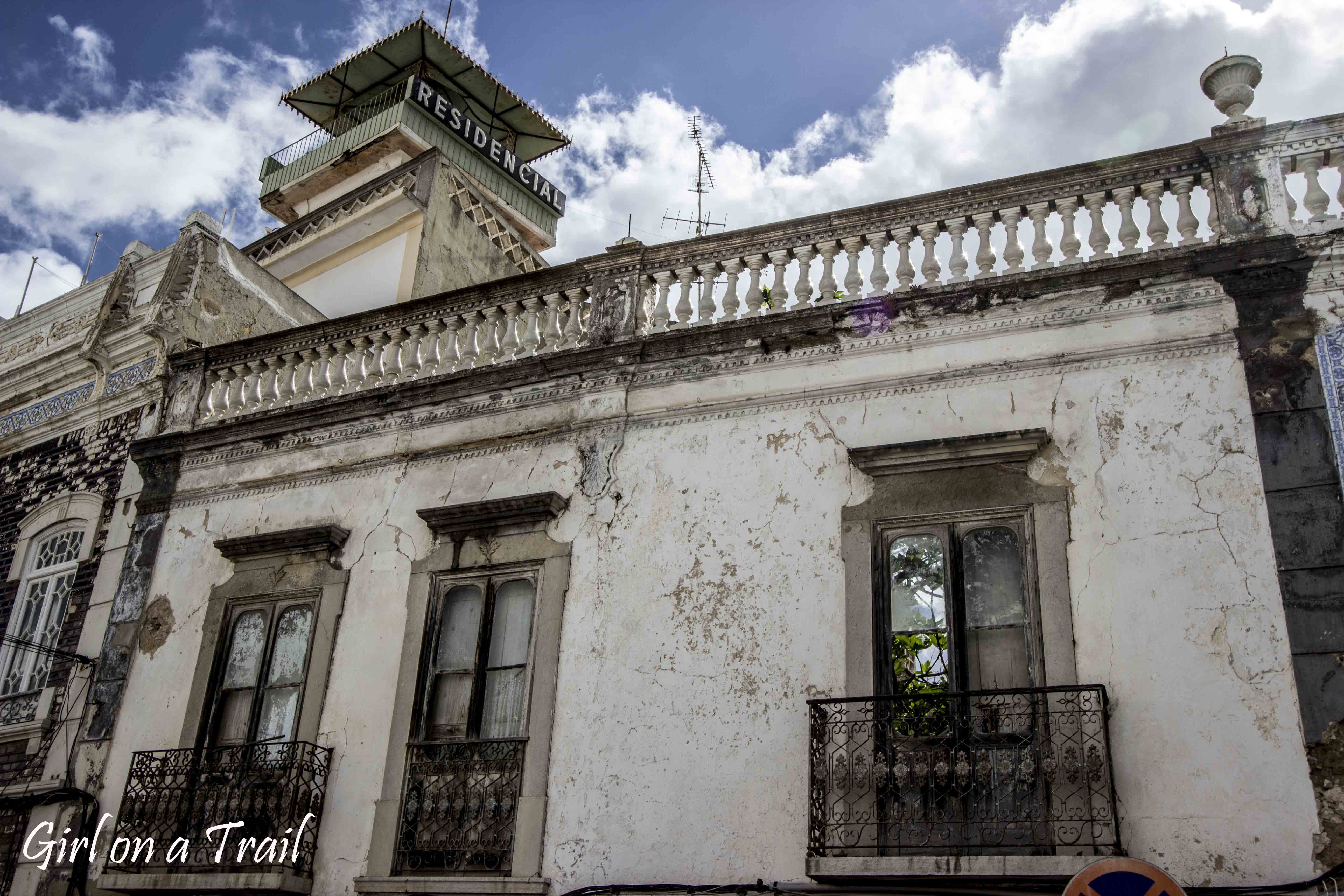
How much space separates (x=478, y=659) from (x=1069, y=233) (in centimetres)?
472

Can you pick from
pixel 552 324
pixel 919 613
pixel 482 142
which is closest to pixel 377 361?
pixel 552 324

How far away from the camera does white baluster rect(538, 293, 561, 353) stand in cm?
967

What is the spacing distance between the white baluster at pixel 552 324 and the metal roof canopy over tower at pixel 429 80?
1529 cm

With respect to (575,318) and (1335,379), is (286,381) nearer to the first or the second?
(575,318)

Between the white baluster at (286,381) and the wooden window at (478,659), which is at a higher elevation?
the white baluster at (286,381)

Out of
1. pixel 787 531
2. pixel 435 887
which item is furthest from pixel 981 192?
pixel 435 887

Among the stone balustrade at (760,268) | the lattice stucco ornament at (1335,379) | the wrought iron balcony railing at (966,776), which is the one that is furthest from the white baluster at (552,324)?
the lattice stucco ornament at (1335,379)

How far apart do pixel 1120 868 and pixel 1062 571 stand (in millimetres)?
2051

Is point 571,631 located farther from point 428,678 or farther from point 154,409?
point 154,409

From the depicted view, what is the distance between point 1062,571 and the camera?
7.14m

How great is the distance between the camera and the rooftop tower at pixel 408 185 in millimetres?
15500

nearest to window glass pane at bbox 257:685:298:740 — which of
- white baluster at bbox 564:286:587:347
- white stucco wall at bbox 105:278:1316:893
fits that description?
white stucco wall at bbox 105:278:1316:893

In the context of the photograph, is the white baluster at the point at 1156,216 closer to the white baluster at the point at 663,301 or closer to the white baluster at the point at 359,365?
the white baluster at the point at 663,301

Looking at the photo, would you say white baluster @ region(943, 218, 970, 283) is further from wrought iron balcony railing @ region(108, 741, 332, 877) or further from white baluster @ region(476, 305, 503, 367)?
wrought iron balcony railing @ region(108, 741, 332, 877)
